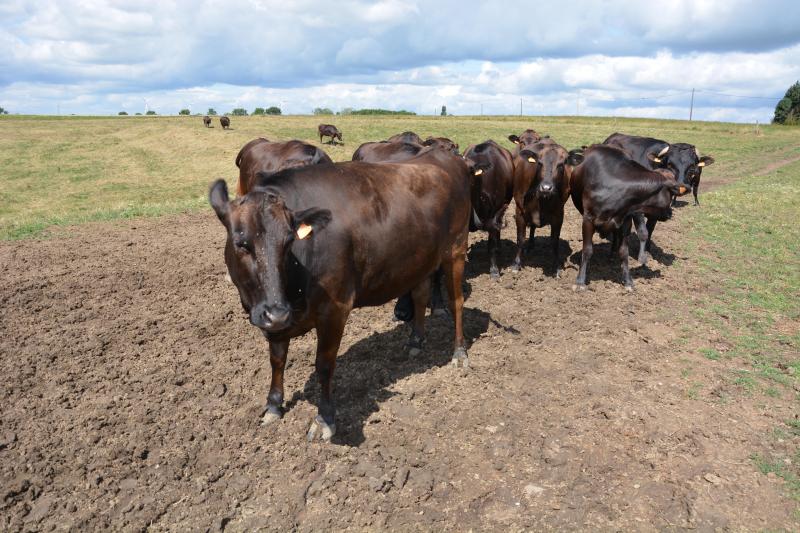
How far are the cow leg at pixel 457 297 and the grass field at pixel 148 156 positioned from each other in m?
9.36

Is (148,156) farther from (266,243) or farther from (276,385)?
(266,243)

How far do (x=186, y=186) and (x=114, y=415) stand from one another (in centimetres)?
2036

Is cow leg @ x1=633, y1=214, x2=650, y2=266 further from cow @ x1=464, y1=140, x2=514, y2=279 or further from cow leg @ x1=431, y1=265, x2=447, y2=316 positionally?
cow leg @ x1=431, y1=265, x2=447, y2=316

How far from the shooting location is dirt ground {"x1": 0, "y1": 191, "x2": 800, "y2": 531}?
4000 millimetres

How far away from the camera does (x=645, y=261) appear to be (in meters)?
9.69

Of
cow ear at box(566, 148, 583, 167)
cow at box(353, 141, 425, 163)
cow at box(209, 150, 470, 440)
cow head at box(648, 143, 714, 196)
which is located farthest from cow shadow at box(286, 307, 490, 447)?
cow head at box(648, 143, 714, 196)

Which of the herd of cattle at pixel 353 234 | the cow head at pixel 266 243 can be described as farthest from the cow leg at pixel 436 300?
the cow head at pixel 266 243

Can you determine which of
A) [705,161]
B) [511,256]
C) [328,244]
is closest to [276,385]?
[328,244]

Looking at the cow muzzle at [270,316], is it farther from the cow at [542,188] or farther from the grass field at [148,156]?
the grass field at [148,156]

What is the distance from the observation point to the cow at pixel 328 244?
3.78 meters

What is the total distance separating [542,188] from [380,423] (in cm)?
519

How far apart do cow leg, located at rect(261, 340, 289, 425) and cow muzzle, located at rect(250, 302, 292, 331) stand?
1256 mm

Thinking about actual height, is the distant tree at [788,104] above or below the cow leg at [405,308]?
above

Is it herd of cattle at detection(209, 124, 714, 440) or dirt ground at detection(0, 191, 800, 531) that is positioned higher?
herd of cattle at detection(209, 124, 714, 440)
